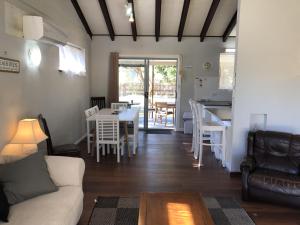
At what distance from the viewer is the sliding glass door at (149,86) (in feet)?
25.5

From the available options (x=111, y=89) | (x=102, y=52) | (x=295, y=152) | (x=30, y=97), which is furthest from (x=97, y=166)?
(x=102, y=52)

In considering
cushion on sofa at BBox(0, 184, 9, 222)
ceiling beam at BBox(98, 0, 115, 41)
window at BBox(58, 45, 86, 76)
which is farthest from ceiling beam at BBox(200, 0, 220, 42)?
cushion on sofa at BBox(0, 184, 9, 222)

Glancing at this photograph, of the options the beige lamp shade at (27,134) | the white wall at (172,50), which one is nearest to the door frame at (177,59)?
the white wall at (172,50)

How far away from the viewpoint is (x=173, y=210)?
7.26ft

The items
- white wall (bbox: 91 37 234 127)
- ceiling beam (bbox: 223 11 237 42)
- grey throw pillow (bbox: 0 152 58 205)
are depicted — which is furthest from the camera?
white wall (bbox: 91 37 234 127)

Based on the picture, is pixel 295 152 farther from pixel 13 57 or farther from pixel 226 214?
pixel 13 57

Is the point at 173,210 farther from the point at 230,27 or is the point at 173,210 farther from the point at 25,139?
the point at 230,27

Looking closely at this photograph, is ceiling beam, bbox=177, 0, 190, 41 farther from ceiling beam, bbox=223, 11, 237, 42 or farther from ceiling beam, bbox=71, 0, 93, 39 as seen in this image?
ceiling beam, bbox=71, 0, 93, 39

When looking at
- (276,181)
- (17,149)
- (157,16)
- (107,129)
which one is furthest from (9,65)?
(157,16)

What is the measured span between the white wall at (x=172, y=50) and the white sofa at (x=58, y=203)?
17.4 ft

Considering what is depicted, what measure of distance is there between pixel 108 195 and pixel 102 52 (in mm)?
5046

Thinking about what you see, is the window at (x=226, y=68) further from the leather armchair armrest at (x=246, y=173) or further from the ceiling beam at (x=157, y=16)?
the leather armchair armrest at (x=246, y=173)

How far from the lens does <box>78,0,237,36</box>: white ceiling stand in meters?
5.90

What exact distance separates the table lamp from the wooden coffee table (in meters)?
1.55
